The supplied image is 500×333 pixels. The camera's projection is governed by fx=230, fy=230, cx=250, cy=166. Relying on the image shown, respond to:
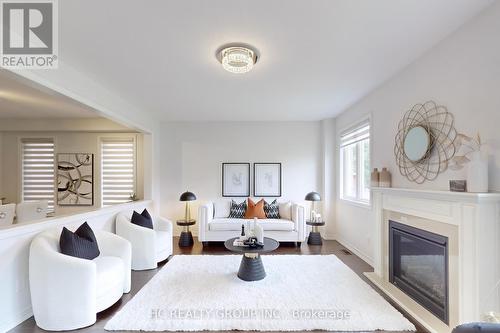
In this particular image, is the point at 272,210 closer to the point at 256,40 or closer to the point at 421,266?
the point at 421,266

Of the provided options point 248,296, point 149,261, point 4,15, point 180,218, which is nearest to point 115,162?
point 180,218

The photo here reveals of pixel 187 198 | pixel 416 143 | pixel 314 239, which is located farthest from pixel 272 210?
pixel 416 143

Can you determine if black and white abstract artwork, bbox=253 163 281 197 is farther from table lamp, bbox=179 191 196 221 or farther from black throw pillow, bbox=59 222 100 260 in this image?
black throw pillow, bbox=59 222 100 260

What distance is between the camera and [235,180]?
17.4ft

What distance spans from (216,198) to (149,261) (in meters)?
2.17

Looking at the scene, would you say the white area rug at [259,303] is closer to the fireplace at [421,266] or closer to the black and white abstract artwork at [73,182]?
the fireplace at [421,266]

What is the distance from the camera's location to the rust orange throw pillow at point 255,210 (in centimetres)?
477

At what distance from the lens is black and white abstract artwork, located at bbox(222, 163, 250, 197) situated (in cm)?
529

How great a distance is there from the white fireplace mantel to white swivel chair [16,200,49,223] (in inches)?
231

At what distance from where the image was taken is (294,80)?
308 centimetres

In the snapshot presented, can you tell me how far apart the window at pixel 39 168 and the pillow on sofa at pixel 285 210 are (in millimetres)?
5181

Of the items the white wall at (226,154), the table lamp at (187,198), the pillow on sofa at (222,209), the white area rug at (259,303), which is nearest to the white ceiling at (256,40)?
the white wall at (226,154)

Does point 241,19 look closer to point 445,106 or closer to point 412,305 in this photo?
point 445,106

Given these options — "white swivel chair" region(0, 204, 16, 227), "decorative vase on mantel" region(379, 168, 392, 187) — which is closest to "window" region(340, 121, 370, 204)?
"decorative vase on mantel" region(379, 168, 392, 187)
